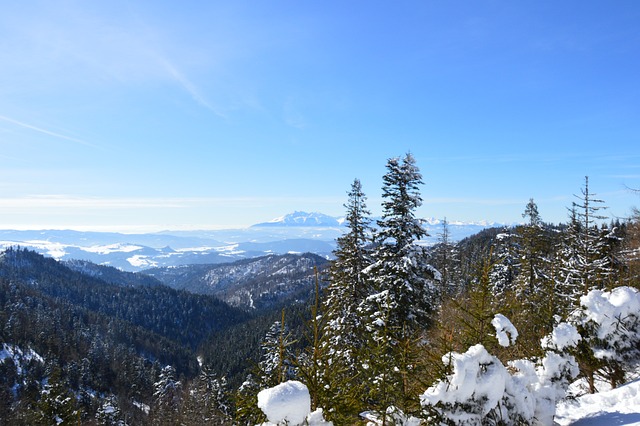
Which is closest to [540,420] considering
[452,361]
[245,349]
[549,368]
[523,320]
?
[549,368]

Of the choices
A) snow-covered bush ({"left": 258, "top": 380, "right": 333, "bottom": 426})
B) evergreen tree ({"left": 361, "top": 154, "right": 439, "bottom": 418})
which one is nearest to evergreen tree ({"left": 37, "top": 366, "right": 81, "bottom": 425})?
evergreen tree ({"left": 361, "top": 154, "right": 439, "bottom": 418})

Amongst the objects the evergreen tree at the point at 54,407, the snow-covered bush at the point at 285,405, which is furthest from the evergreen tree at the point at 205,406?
the snow-covered bush at the point at 285,405

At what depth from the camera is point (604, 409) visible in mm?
8328

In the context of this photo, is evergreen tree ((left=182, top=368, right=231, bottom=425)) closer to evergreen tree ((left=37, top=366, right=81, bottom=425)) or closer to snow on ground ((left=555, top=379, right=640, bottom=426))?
evergreen tree ((left=37, top=366, right=81, bottom=425))

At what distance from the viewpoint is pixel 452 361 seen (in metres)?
6.67

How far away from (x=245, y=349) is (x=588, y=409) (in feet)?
467

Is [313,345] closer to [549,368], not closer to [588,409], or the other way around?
[549,368]

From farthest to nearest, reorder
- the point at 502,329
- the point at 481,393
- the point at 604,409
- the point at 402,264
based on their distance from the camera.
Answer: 1. the point at 402,264
2. the point at 604,409
3. the point at 502,329
4. the point at 481,393

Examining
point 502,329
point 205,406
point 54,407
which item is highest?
point 502,329

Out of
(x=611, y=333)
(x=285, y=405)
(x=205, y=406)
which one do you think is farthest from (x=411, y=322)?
(x=205, y=406)

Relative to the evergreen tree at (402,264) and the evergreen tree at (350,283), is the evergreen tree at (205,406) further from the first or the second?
the evergreen tree at (402,264)

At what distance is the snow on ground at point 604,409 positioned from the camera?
7559 mm

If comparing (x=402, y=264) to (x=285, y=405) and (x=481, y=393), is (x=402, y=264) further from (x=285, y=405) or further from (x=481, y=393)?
(x=285, y=405)

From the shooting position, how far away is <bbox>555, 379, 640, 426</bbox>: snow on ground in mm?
7559
